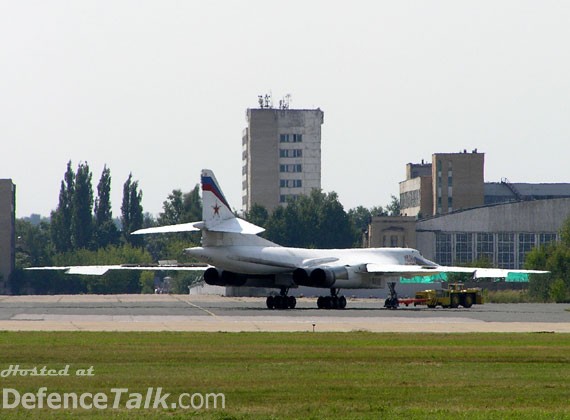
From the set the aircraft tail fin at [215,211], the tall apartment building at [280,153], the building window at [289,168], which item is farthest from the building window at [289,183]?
the aircraft tail fin at [215,211]

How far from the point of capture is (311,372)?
22172mm

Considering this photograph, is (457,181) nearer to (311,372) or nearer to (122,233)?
(122,233)

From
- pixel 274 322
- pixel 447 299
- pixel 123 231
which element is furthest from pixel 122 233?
pixel 274 322

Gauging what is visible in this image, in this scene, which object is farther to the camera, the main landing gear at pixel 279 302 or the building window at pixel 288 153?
the building window at pixel 288 153

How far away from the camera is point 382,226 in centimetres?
11775

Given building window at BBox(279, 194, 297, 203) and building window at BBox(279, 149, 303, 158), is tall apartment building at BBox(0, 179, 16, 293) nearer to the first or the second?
building window at BBox(279, 149, 303, 158)

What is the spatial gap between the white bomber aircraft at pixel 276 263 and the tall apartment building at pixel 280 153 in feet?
354

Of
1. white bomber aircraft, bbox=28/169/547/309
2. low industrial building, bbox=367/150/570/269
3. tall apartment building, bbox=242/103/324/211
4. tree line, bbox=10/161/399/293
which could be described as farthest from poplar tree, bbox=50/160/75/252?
white bomber aircraft, bbox=28/169/547/309

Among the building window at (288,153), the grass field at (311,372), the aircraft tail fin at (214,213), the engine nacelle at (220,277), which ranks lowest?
the grass field at (311,372)

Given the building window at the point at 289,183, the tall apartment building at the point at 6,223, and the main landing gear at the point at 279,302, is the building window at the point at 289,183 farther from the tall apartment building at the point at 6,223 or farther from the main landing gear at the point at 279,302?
the main landing gear at the point at 279,302

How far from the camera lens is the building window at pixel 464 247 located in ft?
386

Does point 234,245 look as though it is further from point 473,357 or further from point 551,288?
point 551,288

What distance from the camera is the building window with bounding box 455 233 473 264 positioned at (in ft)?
386

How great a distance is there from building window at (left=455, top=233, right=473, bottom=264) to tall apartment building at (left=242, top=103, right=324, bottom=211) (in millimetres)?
55234
